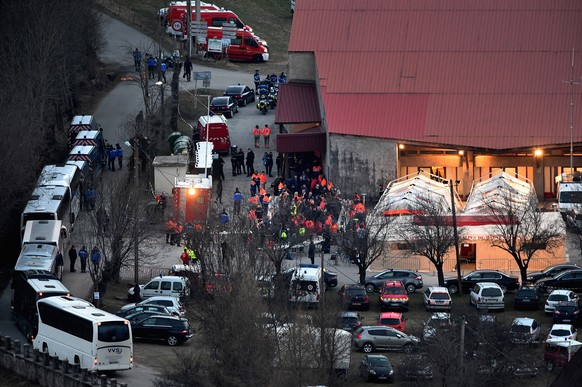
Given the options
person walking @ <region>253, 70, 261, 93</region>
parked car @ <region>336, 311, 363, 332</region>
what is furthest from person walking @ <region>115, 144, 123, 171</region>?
parked car @ <region>336, 311, 363, 332</region>

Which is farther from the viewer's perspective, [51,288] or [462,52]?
[462,52]

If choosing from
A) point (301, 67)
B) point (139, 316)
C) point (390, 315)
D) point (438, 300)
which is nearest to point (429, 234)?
point (438, 300)

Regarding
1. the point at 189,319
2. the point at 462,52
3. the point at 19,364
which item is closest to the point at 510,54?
the point at 462,52

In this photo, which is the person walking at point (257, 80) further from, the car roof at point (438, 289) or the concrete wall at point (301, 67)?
the car roof at point (438, 289)

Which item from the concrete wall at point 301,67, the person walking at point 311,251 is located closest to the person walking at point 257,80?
the concrete wall at point 301,67

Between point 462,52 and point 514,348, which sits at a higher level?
point 462,52

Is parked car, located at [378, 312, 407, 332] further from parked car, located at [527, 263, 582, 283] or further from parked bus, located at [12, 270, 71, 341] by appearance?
parked bus, located at [12, 270, 71, 341]

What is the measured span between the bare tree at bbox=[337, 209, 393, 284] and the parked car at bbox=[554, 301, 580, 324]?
928cm

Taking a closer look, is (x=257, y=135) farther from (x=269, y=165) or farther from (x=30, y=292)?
(x=30, y=292)

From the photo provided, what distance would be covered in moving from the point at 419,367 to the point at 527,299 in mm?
10629

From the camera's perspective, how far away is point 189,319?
72.4 m

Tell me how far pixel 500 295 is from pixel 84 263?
16998 millimetres

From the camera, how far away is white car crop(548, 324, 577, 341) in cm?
6894

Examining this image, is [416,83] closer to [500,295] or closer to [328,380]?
[500,295]
